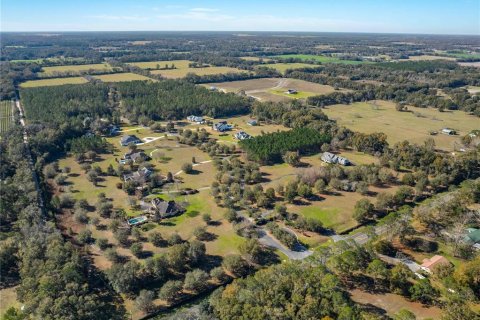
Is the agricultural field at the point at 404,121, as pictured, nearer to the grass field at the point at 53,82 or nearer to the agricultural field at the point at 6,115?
the agricultural field at the point at 6,115

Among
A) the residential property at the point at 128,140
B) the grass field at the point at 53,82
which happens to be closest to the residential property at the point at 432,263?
the residential property at the point at 128,140

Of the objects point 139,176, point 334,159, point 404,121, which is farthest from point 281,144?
point 404,121

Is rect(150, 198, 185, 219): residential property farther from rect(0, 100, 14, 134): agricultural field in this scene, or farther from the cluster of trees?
rect(0, 100, 14, 134): agricultural field

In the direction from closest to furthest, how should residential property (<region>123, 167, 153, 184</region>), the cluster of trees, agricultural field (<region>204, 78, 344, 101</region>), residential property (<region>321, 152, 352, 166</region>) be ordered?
1. residential property (<region>123, 167, 153, 184</region>)
2. residential property (<region>321, 152, 352, 166</region>)
3. the cluster of trees
4. agricultural field (<region>204, 78, 344, 101</region>)

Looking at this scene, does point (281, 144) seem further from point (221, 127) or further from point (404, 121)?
point (404, 121)

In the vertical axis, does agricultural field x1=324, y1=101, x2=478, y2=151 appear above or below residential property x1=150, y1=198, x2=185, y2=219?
above

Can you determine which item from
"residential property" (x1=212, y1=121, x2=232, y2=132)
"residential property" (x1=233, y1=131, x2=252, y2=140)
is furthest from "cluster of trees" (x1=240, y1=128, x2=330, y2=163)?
"residential property" (x1=212, y1=121, x2=232, y2=132)
